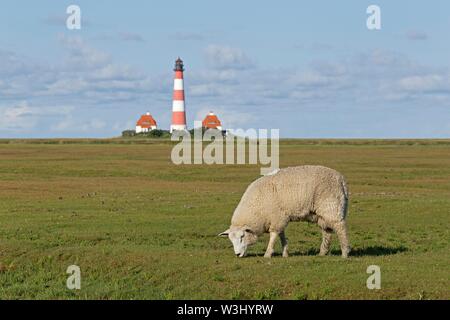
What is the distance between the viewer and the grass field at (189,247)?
55.7 ft

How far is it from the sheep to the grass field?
0.66 meters

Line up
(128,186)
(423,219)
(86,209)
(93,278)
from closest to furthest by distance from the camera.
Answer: (93,278) < (423,219) < (86,209) < (128,186)

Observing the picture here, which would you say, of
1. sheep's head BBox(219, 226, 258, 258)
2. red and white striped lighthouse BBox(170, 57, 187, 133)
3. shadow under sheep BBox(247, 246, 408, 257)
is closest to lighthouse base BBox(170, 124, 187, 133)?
red and white striped lighthouse BBox(170, 57, 187, 133)

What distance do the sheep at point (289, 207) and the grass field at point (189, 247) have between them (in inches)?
26.1

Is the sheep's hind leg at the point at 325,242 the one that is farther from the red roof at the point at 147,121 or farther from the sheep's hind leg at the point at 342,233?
the red roof at the point at 147,121

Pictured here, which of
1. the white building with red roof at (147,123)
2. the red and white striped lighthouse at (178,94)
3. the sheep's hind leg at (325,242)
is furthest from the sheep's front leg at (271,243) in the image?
the white building with red roof at (147,123)

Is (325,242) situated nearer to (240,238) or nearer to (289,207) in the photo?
(289,207)

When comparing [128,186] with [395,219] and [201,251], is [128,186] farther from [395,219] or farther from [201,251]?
[201,251]

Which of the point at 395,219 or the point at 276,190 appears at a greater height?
the point at 276,190
